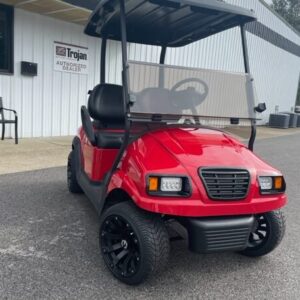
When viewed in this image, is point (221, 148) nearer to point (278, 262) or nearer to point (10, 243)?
point (278, 262)

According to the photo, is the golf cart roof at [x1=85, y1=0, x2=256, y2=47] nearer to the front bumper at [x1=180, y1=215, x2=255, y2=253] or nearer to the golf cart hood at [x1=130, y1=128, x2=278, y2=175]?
the golf cart hood at [x1=130, y1=128, x2=278, y2=175]

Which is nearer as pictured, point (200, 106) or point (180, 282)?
point (180, 282)

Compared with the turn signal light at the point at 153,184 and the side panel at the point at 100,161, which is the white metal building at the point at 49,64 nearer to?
the side panel at the point at 100,161

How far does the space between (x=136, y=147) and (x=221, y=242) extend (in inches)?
35.0

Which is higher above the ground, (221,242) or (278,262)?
(221,242)

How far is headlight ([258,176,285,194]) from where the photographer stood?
251cm

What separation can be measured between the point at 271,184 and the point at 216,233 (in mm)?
592

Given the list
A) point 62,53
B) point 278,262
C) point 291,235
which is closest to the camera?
point 278,262

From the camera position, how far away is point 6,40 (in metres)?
7.77

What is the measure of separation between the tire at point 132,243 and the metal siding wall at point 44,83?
20.5ft

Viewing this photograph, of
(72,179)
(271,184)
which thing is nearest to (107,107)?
(72,179)

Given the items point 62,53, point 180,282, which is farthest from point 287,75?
point 180,282

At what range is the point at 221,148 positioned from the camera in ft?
8.69

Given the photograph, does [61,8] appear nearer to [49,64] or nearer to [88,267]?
[49,64]
